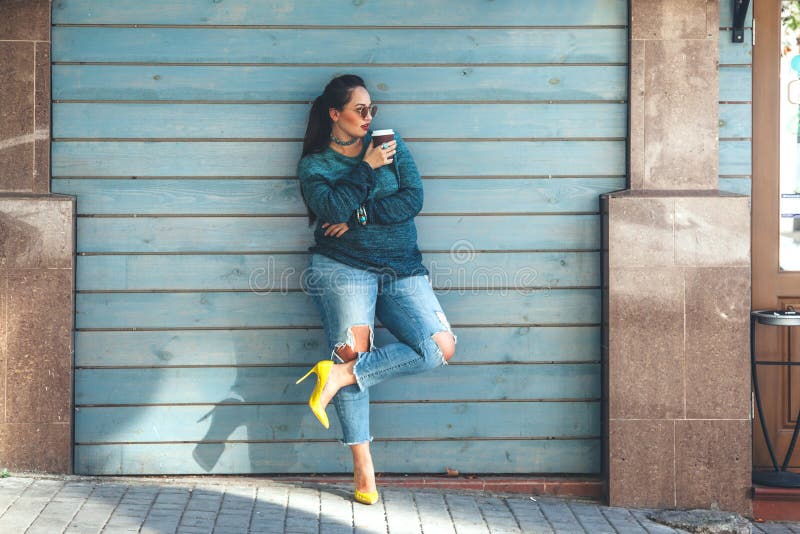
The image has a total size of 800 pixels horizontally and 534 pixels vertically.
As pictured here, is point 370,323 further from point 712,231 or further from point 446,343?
point 712,231

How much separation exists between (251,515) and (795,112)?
12.1ft

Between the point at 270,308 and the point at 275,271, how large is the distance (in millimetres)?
205

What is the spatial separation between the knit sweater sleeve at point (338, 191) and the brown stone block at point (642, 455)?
1.82m

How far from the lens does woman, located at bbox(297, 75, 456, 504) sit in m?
4.83

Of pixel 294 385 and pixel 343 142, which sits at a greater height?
pixel 343 142

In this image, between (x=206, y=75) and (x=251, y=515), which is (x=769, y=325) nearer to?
(x=251, y=515)

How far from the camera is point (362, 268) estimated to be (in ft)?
16.1

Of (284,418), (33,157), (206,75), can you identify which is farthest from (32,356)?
(206,75)

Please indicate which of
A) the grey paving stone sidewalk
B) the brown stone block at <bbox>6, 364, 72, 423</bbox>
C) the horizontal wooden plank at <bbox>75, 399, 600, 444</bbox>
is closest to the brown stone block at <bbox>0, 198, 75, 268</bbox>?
the brown stone block at <bbox>6, 364, 72, 423</bbox>

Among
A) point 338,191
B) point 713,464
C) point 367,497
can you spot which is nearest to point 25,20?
point 338,191

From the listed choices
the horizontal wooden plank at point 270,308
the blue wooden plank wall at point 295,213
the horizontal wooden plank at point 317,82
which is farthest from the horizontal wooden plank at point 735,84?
the horizontal wooden plank at point 270,308

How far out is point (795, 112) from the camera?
214 inches

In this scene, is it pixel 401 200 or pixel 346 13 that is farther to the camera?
pixel 346 13

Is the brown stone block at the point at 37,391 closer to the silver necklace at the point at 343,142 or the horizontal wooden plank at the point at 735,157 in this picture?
the silver necklace at the point at 343,142
